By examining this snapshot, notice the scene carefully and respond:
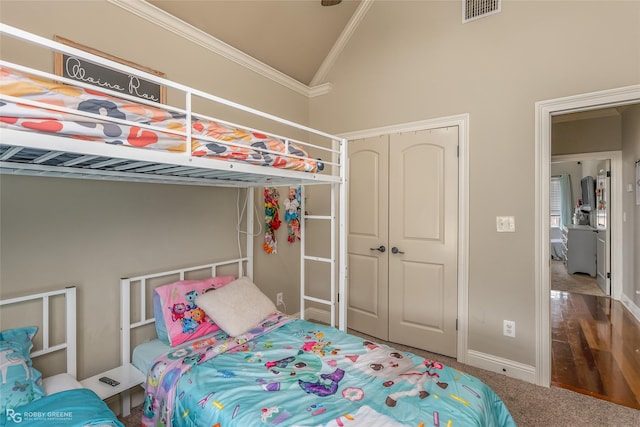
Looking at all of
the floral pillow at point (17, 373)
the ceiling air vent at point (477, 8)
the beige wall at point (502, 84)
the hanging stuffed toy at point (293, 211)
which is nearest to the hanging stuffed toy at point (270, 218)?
the hanging stuffed toy at point (293, 211)

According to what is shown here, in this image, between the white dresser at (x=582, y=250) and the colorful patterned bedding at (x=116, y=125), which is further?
the white dresser at (x=582, y=250)

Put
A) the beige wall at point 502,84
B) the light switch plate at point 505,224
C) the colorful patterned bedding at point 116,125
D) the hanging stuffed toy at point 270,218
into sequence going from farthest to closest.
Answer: the hanging stuffed toy at point 270,218 < the light switch plate at point 505,224 < the beige wall at point 502,84 < the colorful patterned bedding at point 116,125

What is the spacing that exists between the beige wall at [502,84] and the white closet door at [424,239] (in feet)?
0.53

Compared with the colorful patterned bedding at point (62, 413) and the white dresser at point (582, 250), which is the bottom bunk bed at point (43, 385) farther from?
the white dresser at point (582, 250)

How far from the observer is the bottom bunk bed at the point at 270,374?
4.31 feet

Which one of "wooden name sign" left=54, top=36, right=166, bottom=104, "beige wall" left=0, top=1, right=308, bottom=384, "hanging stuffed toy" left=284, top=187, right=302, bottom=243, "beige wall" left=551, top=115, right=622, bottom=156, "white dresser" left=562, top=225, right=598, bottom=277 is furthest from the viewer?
"white dresser" left=562, top=225, right=598, bottom=277

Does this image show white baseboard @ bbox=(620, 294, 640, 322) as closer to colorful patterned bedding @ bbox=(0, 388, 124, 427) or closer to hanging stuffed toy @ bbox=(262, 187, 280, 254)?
hanging stuffed toy @ bbox=(262, 187, 280, 254)

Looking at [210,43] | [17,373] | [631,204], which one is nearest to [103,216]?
[17,373]

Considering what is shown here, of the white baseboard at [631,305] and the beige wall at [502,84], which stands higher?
the beige wall at [502,84]

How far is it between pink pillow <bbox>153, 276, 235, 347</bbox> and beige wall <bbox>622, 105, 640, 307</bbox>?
4.71 metres

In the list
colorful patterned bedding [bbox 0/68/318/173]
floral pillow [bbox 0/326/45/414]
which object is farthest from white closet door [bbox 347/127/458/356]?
floral pillow [bbox 0/326/45/414]

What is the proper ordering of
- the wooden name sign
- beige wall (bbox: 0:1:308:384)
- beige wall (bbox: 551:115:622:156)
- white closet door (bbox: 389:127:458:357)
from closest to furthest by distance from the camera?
beige wall (bbox: 0:1:308:384) → the wooden name sign → white closet door (bbox: 389:127:458:357) → beige wall (bbox: 551:115:622:156)

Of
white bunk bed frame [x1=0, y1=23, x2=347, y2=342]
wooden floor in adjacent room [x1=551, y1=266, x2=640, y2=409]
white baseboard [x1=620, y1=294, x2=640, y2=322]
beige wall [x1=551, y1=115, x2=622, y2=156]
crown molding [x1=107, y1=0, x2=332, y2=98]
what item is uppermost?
crown molding [x1=107, y1=0, x2=332, y2=98]

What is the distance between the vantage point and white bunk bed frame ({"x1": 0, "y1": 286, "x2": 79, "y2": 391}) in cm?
171
